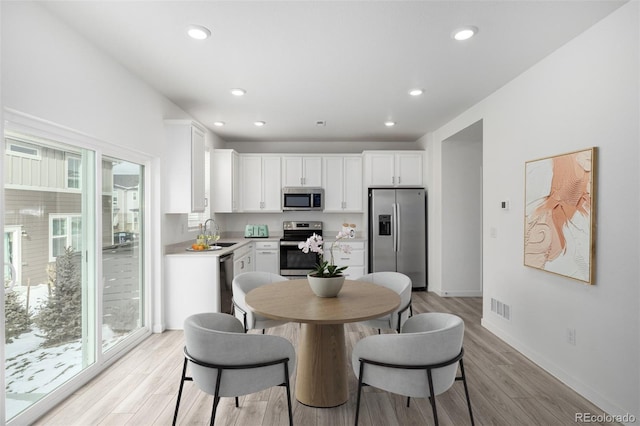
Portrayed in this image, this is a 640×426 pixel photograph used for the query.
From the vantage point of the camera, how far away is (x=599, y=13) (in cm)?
221

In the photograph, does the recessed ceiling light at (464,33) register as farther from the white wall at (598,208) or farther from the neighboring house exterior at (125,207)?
the neighboring house exterior at (125,207)

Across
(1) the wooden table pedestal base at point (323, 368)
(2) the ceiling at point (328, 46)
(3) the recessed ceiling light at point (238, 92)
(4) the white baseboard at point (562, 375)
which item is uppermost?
(2) the ceiling at point (328, 46)

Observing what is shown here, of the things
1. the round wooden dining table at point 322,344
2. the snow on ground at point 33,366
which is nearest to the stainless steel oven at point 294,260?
the round wooden dining table at point 322,344

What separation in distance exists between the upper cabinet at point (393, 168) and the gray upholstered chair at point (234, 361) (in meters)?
4.24

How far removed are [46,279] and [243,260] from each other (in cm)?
267

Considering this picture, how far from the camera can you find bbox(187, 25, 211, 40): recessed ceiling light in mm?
2346

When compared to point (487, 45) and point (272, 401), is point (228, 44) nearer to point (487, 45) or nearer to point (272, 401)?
point (487, 45)

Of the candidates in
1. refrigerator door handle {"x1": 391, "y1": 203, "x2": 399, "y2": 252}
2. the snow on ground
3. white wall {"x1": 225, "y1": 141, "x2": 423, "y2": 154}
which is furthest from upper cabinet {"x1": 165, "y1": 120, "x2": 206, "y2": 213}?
refrigerator door handle {"x1": 391, "y1": 203, "x2": 399, "y2": 252}

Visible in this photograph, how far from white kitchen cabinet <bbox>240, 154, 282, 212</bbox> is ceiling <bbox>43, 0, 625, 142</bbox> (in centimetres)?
176

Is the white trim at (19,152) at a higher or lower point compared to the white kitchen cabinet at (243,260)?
higher

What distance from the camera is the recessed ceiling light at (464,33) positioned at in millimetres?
2362

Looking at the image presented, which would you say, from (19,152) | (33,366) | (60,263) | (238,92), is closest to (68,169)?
(19,152)

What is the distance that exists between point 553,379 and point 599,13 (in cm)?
260

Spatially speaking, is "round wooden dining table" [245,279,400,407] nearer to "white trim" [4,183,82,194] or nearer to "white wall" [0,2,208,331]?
"white trim" [4,183,82,194]
